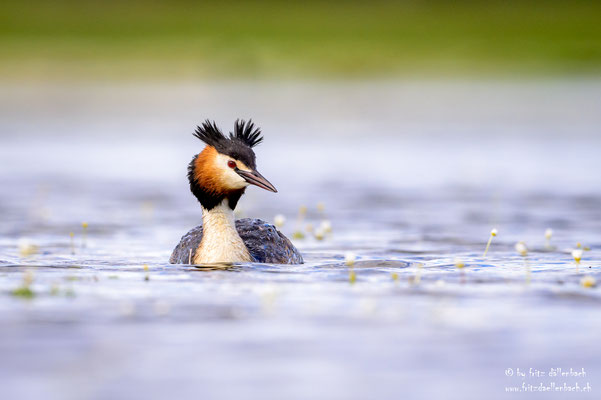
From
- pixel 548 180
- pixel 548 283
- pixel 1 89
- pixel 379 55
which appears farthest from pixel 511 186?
pixel 379 55

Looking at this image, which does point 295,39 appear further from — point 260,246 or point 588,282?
point 588,282

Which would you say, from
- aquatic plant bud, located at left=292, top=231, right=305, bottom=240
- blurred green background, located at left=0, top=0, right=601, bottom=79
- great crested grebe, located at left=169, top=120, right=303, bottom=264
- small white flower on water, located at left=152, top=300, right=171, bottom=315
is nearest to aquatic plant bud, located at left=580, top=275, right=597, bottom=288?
great crested grebe, located at left=169, top=120, right=303, bottom=264

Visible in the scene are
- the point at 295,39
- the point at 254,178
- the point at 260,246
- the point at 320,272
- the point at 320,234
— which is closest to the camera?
the point at 320,272

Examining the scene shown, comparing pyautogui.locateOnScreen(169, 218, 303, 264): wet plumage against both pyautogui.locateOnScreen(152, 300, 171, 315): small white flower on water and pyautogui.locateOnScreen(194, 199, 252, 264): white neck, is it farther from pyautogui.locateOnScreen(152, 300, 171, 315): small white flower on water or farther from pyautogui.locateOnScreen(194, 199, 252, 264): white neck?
pyautogui.locateOnScreen(152, 300, 171, 315): small white flower on water

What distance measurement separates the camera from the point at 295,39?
215 feet

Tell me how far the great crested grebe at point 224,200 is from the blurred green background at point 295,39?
39.6 meters

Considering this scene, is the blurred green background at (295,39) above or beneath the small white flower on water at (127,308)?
above

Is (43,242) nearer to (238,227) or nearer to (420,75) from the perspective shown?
(238,227)

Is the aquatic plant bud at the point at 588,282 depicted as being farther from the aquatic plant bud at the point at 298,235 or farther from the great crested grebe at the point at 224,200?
the aquatic plant bud at the point at 298,235

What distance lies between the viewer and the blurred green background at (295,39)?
55.6 meters

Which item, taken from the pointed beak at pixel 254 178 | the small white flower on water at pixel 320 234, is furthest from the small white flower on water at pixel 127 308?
the small white flower on water at pixel 320 234

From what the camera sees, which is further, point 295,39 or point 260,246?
point 295,39

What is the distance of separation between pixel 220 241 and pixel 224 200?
1.60ft

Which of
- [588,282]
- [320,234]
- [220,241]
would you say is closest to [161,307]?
[220,241]
